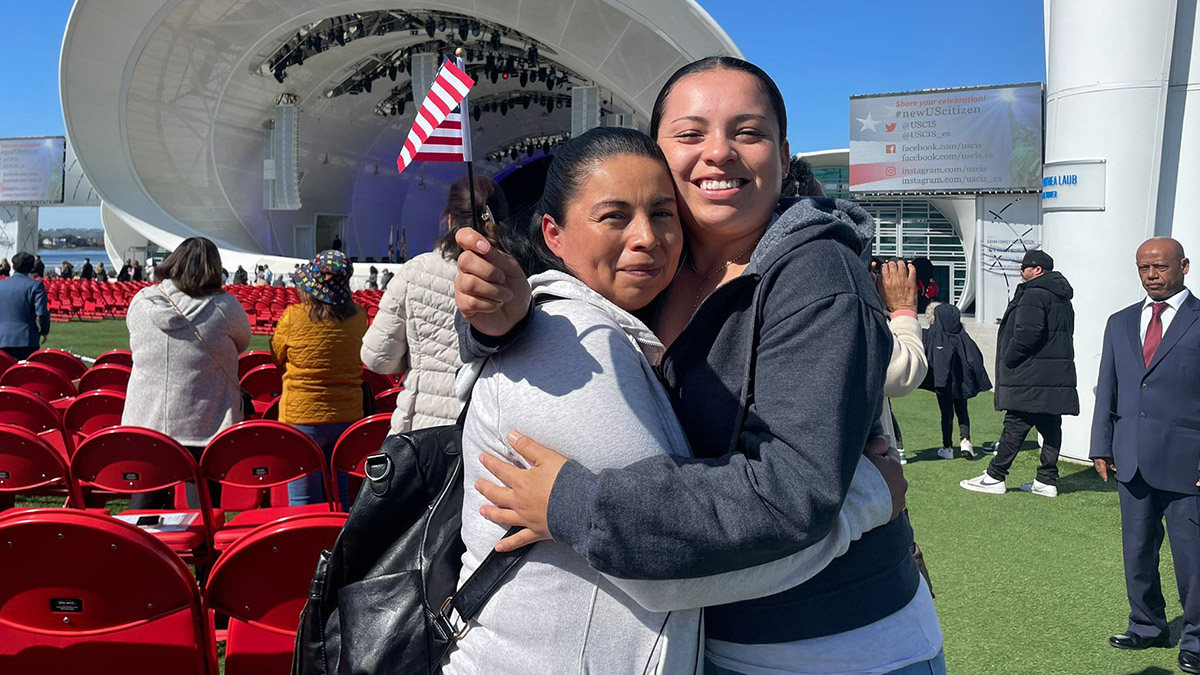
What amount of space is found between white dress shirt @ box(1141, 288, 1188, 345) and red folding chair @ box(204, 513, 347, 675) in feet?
12.7

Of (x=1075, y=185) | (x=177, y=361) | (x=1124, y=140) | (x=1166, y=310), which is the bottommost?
(x=177, y=361)

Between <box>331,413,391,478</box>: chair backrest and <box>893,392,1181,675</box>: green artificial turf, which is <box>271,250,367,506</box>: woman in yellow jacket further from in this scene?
<box>893,392,1181,675</box>: green artificial turf

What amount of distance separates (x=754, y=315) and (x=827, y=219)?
0.65 feet

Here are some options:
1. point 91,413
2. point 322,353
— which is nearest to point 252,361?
point 91,413

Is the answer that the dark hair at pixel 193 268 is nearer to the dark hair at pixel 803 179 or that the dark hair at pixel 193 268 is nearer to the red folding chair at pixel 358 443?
the red folding chair at pixel 358 443

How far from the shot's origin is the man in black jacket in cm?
614

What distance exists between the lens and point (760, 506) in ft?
3.27

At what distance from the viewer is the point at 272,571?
223 centimetres

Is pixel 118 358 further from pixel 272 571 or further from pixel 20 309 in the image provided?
pixel 272 571

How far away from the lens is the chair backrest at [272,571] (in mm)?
2174

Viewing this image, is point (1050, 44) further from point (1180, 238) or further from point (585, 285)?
point (585, 285)

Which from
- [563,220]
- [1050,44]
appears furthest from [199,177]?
[563,220]

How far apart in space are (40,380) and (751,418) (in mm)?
6481

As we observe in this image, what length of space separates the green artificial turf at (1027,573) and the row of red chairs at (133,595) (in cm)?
273
